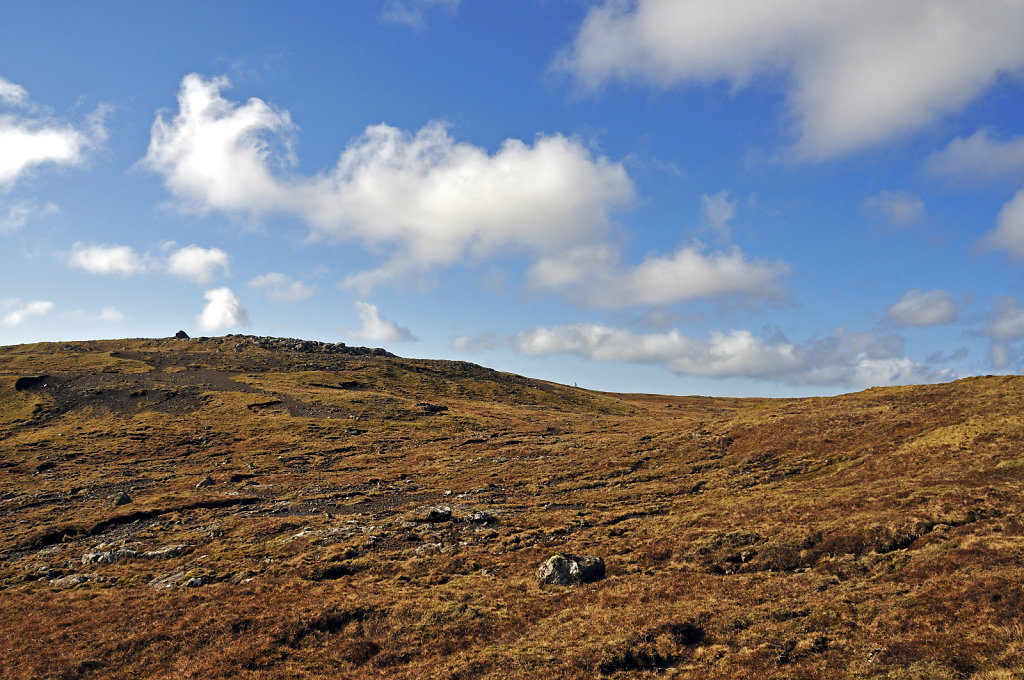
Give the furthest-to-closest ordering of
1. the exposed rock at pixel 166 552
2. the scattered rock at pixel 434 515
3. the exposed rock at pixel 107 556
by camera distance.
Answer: the scattered rock at pixel 434 515 → the exposed rock at pixel 166 552 → the exposed rock at pixel 107 556

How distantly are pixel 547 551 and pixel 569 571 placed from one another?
5.67 meters

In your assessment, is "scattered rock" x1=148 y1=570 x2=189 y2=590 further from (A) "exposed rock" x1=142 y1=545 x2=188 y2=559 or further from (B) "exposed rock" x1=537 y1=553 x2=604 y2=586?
(B) "exposed rock" x1=537 y1=553 x2=604 y2=586

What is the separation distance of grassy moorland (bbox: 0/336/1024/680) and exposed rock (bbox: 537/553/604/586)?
1.06 m

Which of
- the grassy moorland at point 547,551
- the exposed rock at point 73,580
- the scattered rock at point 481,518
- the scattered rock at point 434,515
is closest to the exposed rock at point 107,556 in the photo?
the grassy moorland at point 547,551

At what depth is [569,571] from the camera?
28703 mm

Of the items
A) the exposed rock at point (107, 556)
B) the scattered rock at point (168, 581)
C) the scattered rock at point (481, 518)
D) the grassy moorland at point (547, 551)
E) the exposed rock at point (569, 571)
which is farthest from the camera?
the scattered rock at point (481, 518)

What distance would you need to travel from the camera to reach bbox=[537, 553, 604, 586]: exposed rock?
2844 centimetres

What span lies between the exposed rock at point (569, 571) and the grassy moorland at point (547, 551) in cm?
106

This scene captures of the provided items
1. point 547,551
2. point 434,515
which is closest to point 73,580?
point 434,515

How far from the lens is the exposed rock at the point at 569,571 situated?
2844 cm

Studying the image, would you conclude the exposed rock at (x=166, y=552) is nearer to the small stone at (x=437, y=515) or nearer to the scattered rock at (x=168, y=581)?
the scattered rock at (x=168, y=581)

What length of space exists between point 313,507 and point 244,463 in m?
30.1

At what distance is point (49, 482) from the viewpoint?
207ft

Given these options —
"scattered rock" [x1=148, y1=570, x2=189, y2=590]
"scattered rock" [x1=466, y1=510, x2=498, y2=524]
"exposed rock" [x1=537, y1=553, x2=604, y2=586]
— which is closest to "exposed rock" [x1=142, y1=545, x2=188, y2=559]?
"scattered rock" [x1=148, y1=570, x2=189, y2=590]
